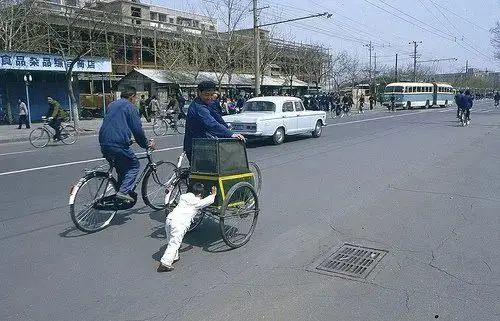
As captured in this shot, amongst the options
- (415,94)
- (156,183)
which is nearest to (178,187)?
(156,183)

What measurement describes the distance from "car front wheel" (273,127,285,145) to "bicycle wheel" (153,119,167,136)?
6766 mm

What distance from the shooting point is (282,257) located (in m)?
4.59

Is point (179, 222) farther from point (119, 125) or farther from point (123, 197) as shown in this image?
point (119, 125)

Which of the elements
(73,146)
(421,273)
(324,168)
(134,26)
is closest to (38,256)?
(421,273)

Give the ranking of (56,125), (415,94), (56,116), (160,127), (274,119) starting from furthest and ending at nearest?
(415,94), (160,127), (56,125), (56,116), (274,119)

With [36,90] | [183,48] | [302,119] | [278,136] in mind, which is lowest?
[278,136]

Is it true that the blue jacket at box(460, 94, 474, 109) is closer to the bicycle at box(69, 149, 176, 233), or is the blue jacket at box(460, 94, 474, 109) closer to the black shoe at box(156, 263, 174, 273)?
the bicycle at box(69, 149, 176, 233)

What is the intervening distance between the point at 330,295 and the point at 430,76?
9669 centimetres

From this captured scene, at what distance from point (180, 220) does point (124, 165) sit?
1586 millimetres

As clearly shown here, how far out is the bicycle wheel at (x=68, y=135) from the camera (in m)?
15.5

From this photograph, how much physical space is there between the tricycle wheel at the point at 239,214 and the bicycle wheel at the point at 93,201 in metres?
1.66

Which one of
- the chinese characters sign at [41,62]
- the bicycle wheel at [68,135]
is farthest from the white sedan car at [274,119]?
the chinese characters sign at [41,62]

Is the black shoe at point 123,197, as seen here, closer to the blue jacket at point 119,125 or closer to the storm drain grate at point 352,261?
the blue jacket at point 119,125

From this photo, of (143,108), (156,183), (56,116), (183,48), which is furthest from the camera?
(183,48)
